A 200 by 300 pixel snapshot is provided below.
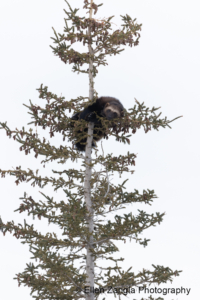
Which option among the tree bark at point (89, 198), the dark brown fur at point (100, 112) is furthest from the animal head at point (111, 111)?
the tree bark at point (89, 198)

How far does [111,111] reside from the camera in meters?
12.8

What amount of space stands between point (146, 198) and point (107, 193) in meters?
1.29

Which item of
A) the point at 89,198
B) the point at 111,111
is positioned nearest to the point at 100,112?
the point at 111,111

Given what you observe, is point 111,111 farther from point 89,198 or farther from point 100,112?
point 89,198

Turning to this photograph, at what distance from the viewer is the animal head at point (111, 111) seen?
12727 mm

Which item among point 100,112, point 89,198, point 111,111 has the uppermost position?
point 100,112

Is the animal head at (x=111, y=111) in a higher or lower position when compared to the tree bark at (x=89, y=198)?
higher

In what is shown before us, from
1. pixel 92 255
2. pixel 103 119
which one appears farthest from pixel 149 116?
pixel 92 255

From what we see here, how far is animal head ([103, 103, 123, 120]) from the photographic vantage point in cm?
→ 1273

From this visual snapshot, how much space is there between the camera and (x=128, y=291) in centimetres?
1167

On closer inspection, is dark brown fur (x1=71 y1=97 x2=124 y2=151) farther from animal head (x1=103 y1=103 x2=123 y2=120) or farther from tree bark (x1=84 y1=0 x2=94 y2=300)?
tree bark (x1=84 y1=0 x2=94 y2=300)

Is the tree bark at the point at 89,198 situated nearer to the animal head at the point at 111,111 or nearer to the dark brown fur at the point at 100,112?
the dark brown fur at the point at 100,112

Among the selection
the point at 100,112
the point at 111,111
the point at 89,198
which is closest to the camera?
the point at 89,198

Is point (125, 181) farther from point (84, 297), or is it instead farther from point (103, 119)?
point (84, 297)
